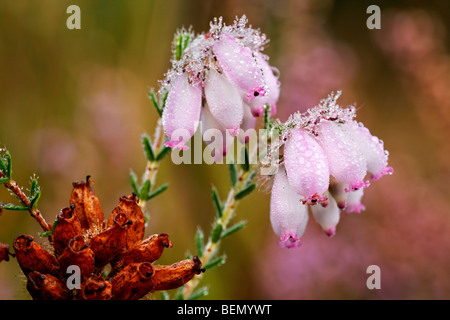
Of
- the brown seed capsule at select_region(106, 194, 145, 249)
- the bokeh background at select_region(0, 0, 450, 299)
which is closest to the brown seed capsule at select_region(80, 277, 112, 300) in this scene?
the brown seed capsule at select_region(106, 194, 145, 249)

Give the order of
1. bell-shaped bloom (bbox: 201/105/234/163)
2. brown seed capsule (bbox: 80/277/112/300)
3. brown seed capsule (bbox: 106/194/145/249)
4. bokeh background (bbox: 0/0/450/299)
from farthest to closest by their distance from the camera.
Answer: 1. bokeh background (bbox: 0/0/450/299)
2. bell-shaped bloom (bbox: 201/105/234/163)
3. brown seed capsule (bbox: 106/194/145/249)
4. brown seed capsule (bbox: 80/277/112/300)

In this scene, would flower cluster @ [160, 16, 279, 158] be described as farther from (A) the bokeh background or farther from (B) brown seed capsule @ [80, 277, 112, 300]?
(A) the bokeh background

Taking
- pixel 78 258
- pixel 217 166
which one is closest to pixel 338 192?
pixel 78 258

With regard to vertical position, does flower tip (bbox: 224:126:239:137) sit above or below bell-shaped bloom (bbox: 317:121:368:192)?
above

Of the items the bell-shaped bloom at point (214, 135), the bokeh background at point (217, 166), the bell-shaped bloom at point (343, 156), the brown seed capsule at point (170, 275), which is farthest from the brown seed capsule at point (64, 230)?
the bokeh background at point (217, 166)

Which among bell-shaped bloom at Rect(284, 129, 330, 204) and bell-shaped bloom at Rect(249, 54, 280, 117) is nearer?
bell-shaped bloom at Rect(284, 129, 330, 204)
